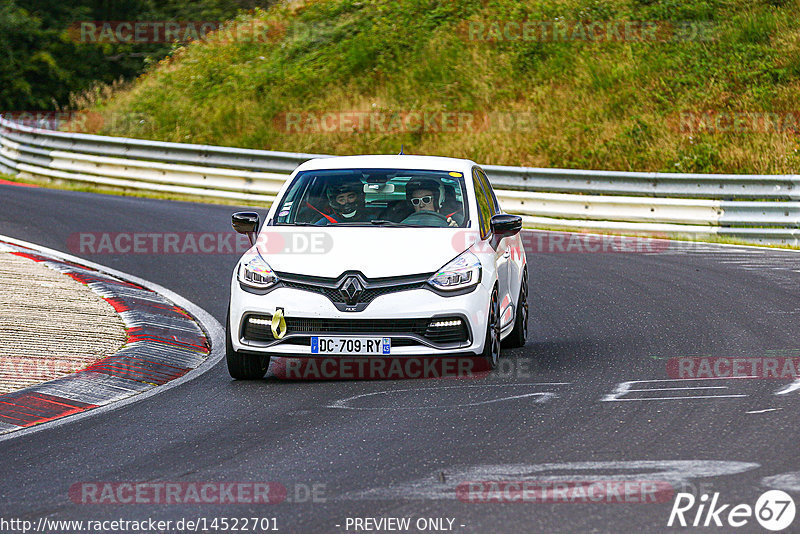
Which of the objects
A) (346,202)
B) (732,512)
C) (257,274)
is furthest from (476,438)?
(346,202)

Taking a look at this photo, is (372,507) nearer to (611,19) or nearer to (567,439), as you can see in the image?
(567,439)

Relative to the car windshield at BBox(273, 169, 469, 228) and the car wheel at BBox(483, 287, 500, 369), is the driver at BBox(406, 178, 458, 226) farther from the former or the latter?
the car wheel at BBox(483, 287, 500, 369)

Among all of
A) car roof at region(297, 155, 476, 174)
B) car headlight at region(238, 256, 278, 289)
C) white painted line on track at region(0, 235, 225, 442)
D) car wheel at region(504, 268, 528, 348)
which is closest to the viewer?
white painted line on track at region(0, 235, 225, 442)

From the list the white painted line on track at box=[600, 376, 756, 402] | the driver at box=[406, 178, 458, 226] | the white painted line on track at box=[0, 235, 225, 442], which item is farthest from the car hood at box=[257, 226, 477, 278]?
the white painted line on track at box=[600, 376, 756, 402]

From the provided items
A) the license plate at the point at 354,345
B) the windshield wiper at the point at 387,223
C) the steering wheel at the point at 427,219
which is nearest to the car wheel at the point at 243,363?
the license plate at the point at 354,345

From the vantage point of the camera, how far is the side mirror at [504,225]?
30.2 feet

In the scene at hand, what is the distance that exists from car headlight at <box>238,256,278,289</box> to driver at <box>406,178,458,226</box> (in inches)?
57.2

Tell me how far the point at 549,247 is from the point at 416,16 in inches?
686

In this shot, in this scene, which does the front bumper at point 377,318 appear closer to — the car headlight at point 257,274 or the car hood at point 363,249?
the car headlight at point 257,274

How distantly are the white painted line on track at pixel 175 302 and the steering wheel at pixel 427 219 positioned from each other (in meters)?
2.05

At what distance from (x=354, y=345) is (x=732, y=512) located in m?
3.59

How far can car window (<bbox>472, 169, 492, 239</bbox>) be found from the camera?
30.6ft

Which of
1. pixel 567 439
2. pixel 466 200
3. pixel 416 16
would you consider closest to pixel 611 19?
pixel 416 16

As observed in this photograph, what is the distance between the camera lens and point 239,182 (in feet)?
76.8
